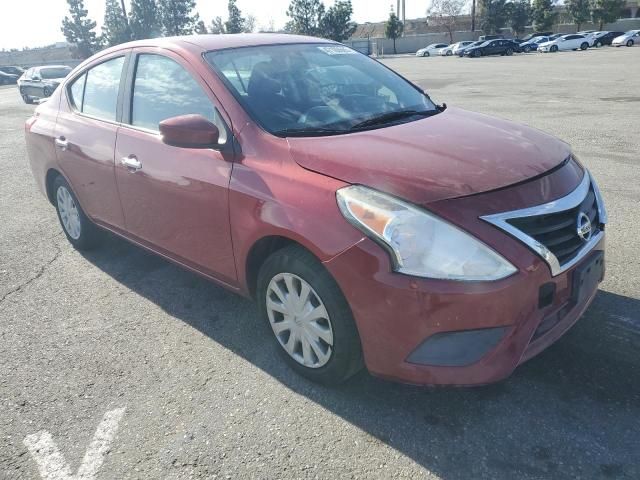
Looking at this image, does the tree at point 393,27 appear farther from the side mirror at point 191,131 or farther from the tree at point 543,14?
the side mirror at point 191,131

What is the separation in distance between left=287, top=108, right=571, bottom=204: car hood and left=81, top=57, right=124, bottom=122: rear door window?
1.86 meters

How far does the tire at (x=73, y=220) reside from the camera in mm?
4613

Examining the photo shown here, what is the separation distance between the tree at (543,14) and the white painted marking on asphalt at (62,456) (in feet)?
247

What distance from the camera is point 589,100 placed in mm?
12445

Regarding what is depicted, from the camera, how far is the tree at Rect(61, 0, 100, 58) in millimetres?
77312

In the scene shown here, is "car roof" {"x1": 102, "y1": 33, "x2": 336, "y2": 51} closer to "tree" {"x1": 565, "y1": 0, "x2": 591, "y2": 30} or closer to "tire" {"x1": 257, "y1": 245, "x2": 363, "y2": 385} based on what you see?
"tire" {"x1": 257, "y1": 245, "x2": 363, "y2": 385}

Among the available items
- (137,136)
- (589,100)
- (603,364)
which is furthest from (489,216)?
(589,100)

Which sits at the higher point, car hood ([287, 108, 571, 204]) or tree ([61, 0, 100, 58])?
tree ([61, 0, 100, 58])

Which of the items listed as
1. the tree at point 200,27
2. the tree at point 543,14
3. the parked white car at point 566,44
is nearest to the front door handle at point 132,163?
the parked white car at point 566,44

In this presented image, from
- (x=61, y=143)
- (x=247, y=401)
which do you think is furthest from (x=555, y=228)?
(x=61, y=143)

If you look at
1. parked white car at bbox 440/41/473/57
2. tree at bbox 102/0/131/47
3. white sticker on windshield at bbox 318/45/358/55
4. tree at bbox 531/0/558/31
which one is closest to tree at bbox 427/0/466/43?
tree at bbox 531/0/558/31

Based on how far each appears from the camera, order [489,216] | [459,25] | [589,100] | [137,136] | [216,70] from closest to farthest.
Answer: [489,216], [216,70], [137,136], [589,100], [459,25]

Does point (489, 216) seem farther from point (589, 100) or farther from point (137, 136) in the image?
point (589, 100)

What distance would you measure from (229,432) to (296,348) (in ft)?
1.78
